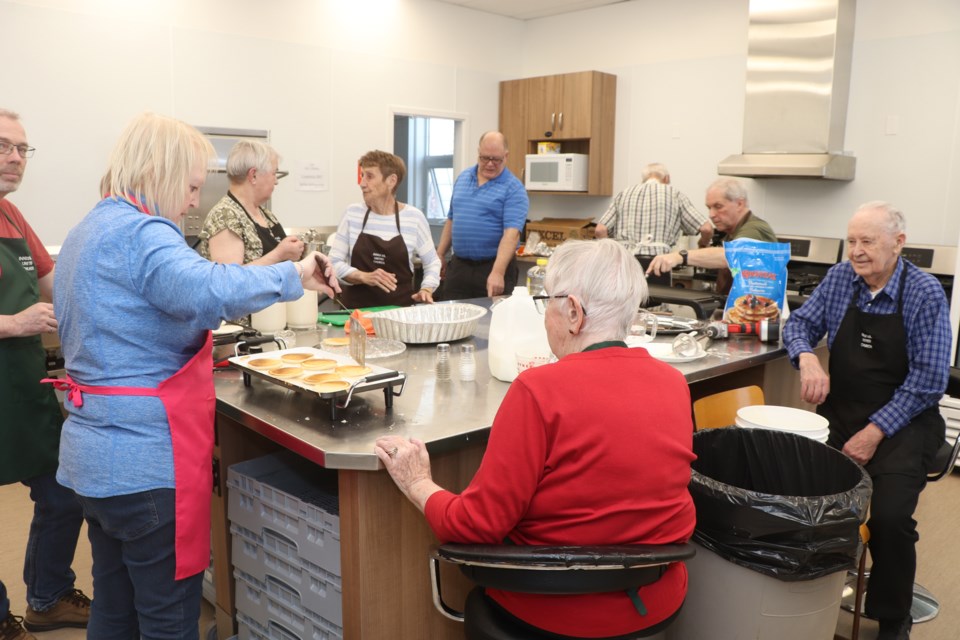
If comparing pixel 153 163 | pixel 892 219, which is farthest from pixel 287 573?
pixel 892 219

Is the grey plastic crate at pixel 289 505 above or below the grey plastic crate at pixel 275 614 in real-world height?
above

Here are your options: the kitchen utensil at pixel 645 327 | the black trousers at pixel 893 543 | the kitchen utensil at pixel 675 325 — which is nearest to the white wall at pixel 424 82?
the kitchen utensil at pixel 675 325

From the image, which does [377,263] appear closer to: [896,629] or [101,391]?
[101,391]

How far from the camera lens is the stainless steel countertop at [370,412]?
1.68m

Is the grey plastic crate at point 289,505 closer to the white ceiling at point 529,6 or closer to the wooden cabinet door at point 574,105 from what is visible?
the wooden cabinet door at point 574,105

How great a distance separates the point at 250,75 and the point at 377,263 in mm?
2405

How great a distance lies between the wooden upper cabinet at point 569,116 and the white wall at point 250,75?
0.32m

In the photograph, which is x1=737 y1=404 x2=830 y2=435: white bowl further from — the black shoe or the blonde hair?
the blonde hair

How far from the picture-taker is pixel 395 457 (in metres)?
1.59

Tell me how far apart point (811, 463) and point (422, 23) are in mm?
5310

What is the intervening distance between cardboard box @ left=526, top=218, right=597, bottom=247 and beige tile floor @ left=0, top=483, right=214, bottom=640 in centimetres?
438

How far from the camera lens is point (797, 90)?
5.12 metres

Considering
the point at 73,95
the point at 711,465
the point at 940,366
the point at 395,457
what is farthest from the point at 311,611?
the point at 73,95

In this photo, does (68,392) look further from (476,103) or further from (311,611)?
(476,103)
